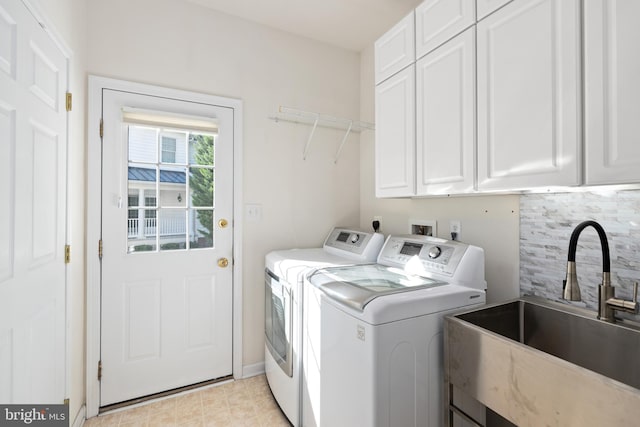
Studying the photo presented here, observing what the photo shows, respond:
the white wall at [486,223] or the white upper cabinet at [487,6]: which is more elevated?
the white upper cabinet at [487,6]

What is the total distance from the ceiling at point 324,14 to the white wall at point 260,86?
8cm

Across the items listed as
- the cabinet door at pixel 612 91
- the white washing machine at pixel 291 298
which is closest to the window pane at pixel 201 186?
the white washing machine at pixel 291 298

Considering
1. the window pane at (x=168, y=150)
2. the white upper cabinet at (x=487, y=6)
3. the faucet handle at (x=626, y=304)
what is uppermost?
the white upper cabinet at (x=487, y=6)

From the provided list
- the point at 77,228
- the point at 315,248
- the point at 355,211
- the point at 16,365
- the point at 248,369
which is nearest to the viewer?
the point at 16,365

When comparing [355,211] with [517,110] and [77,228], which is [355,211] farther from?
[77,228]

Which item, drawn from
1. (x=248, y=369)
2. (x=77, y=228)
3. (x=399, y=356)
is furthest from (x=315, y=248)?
Result: (x=77, y=228)

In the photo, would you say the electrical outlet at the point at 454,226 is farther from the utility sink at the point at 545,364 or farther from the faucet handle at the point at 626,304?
the faucet handle at the point at 626,304

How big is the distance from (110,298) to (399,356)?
181 centimetres

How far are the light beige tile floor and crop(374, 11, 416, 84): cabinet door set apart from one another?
2227 millimetres

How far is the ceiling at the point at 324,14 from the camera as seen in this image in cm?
213

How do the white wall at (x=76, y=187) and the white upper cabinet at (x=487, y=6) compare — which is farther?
the white wall at (x=76, y=187)

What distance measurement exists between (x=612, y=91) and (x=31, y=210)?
212 centimetres

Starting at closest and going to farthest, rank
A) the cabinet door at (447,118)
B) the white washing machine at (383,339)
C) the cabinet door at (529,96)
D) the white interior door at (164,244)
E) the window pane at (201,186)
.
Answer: the cabinet door at (529,96), the white washing machine at (383,339), the cabinet door at (447,118), the white interior door at (164,244), the window pane at (201,186)

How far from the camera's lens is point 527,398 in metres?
0.91
